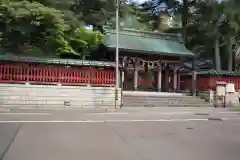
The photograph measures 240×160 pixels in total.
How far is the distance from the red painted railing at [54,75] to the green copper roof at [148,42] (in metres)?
4.24

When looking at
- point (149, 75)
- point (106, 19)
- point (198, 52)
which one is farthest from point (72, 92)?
point (198, 52)

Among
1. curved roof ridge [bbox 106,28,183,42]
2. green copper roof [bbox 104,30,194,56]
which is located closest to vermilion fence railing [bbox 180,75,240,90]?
green copper roof [bbox 104,30,194,56]

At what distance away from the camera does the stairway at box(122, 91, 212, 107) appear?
79.9 feet

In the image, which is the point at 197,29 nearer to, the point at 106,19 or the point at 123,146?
the point at 106,19

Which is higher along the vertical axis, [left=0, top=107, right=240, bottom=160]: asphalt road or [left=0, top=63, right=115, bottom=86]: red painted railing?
[left=0, top=63, right=115, bottom=86]: red painted railing

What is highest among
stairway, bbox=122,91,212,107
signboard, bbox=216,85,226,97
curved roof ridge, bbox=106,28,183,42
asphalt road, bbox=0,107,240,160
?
curved roof ridge, bbox=106,28,183,42

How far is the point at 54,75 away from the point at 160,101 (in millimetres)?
8301

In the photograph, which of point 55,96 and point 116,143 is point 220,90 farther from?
point 116,143

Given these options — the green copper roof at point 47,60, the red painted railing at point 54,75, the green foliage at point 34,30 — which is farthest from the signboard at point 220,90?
the green foliage at point 34,30

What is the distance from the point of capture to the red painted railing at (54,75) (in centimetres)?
2081

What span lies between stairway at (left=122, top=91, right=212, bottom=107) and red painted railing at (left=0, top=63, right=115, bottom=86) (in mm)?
2383

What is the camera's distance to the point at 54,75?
71.2 ft

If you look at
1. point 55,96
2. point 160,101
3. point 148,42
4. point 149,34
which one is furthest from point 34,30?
point 149,34

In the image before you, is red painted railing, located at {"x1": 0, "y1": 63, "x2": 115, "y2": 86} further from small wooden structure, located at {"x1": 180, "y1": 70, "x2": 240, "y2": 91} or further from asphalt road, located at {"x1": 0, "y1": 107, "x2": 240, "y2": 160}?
asphalt road, located at {"x1": 0, "y1": 107, "x2": 240, "y2": 160}
